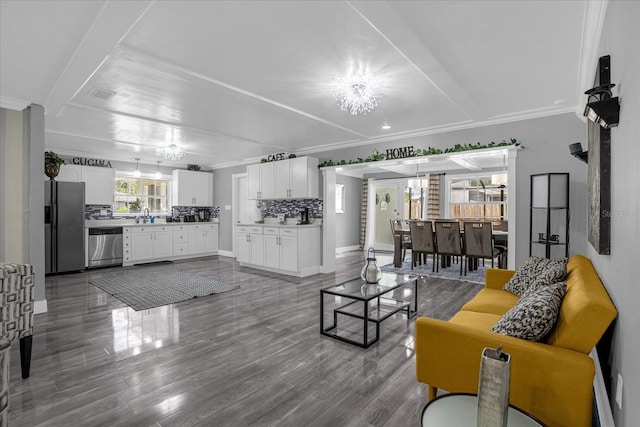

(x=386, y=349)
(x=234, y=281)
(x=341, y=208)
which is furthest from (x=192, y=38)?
(x=341, y=208)

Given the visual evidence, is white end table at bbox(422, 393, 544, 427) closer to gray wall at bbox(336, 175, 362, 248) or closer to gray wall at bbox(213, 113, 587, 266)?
gray wall at bbox(213, 113, 587, 266)

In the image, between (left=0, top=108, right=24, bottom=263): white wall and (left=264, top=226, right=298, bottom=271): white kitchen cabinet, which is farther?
(left=264, top=226, right=298, bottom=271): white kitchen cabinet

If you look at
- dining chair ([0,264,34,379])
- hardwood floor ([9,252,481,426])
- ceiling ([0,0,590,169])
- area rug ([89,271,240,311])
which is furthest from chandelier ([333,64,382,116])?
area rug ([89,271,240,311])

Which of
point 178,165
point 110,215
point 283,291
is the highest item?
point 178,165

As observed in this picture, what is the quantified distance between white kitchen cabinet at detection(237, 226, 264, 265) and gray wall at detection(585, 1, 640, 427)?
18.1 ft

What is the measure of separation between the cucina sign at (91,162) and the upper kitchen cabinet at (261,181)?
3390mm

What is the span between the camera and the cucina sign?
7.02m

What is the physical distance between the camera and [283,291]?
4828 millimetres

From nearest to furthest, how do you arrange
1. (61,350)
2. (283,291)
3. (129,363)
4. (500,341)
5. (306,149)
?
(500,341) < (129,363) < (61,350) < (283,291) < (306,149)

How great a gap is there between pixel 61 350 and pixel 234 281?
9.28ft

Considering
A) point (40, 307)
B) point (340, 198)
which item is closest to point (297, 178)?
point (340, 198)

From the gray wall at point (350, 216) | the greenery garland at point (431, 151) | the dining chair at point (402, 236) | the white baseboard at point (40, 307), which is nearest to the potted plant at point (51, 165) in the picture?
the white baseboard at point (40, 307)

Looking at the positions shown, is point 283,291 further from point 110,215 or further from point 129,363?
point 110,215

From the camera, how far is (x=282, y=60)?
274 cm
